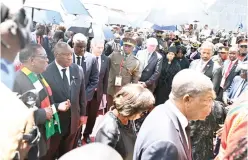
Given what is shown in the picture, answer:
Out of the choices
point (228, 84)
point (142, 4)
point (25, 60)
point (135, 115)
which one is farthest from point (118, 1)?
point (25, 60)

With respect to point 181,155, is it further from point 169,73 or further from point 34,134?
point 169,73

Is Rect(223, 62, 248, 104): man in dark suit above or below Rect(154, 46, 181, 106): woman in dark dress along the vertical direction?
above

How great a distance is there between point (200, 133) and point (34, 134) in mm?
2748

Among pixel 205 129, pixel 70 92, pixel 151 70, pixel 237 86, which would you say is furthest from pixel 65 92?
pixel 151 70

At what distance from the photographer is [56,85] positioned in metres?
3.52

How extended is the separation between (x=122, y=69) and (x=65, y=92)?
2497 millimetres

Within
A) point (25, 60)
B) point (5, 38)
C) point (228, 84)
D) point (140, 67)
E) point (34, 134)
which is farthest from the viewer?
point (140, 67)

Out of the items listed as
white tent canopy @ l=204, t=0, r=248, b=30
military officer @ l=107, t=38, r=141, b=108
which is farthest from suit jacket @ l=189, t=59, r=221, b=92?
military officer @ l=107, t=38, r=141, b=108

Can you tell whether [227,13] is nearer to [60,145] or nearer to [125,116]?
[60,145]

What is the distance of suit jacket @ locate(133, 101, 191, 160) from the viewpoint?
1.89 m

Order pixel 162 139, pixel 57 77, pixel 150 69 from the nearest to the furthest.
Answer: pixel 162 139 → pixel 57 77 → pixel 150 69

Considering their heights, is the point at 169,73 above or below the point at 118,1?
below

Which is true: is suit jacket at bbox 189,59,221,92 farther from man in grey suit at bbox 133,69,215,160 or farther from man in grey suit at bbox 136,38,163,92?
man in grey suit at bbox 133,69,215,160

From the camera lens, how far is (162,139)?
1.91 meters
